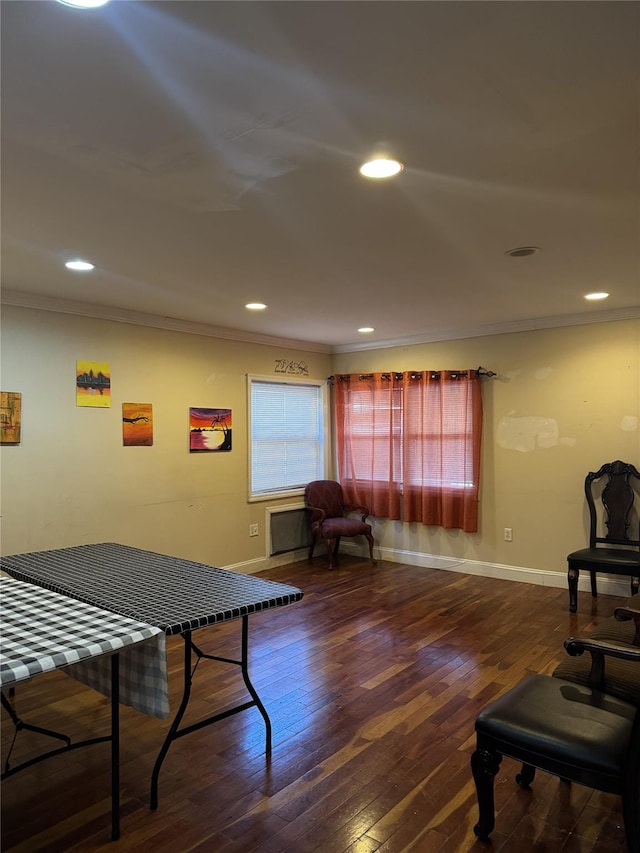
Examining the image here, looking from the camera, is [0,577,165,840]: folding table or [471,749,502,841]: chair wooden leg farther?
[471,749,502,841]: chair wooden leg

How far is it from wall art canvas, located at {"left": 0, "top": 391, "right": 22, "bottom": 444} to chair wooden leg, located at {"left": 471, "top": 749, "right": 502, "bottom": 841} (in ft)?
11.1

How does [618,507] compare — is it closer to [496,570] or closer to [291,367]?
[496,570]

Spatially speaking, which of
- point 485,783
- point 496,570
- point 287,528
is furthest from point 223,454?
point 485,783

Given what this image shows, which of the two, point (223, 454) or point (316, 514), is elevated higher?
point (223, 454)

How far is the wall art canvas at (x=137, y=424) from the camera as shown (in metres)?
4.46

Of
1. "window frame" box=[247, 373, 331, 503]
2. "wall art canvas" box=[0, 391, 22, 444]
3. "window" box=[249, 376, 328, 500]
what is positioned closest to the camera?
"wall art canvas" box=[0, 391, 22, 444]

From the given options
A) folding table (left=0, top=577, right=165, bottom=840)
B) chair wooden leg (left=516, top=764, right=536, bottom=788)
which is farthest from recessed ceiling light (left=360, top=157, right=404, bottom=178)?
chair wooden leg (left=516, top=764, right=536, bottom=788)

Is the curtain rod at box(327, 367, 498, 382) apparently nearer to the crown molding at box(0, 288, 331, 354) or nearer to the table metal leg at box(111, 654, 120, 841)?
the crown molding at box(0, 288, 331, 354)

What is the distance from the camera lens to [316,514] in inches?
232

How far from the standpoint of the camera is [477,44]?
1.37m

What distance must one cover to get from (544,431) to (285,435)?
8.40ft

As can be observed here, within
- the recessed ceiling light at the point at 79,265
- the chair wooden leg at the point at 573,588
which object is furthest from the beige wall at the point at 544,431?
the recessed ceiling light at the point at 79,265

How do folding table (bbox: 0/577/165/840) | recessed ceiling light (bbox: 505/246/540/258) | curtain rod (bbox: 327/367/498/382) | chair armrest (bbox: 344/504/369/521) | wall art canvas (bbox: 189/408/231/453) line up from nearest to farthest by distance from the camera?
folding table (bbox: 0/577/165/840)
recessed ceiling light (bbox: 505/246/540/258)
wall art canvas (bbox: 189/408/231/453)
curtain rod (bbox: 327/367/498/382)
chair armrest (bbox: 344/504/369/521)

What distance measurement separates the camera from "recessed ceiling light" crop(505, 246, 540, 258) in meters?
2.97
